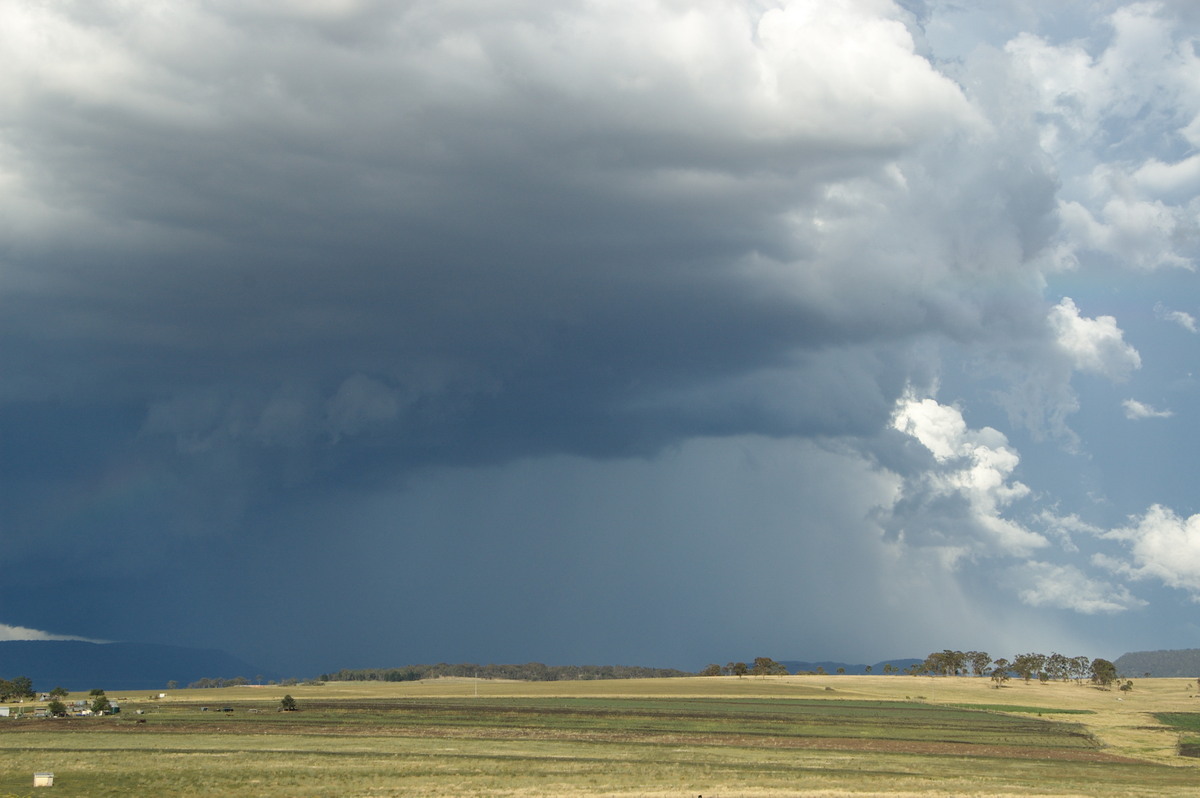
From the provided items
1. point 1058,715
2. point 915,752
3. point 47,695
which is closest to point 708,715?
point 915,752

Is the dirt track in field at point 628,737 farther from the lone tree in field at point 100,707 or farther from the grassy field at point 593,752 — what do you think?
the lone tree in field at point 100,707

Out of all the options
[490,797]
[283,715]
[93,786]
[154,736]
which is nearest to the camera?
[490,797]

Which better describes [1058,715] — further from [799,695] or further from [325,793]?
[325,793]

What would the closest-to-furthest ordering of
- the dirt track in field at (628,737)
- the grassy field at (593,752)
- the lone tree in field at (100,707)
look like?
1. the grassy field at (593,752)
2. the dirt track in field at (628,737)
3. the lone tree in field at (100,707)

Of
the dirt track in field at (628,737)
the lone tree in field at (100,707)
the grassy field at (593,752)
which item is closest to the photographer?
the grassy field at (593,752)

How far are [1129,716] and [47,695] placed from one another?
190 m

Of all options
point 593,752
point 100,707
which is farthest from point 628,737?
point 100,707

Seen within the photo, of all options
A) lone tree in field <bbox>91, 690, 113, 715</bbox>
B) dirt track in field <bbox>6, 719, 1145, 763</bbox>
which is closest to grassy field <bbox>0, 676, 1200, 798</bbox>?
dirt track in field <bbox>6, 719, 1145, 763</bbox>

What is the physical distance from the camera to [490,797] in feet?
210

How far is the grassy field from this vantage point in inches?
2746

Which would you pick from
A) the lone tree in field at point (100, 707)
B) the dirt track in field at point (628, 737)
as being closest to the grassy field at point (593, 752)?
the dirt track in field at point (628, 737)

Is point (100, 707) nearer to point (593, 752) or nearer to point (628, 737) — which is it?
point (628, 737)

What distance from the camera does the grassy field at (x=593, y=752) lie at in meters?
69.8

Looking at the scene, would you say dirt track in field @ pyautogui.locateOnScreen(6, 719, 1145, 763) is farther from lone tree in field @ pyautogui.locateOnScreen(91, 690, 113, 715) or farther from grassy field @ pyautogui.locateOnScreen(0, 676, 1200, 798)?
lone tree in field @ pyautogui.locateOnScreen(91, 690, 113, 715)
